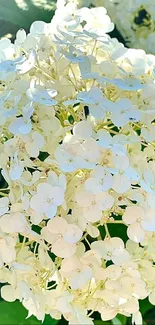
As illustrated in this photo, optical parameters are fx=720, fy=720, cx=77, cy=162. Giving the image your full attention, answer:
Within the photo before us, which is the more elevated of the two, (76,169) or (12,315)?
(76,169)

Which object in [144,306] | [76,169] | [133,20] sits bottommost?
→ [144,306]

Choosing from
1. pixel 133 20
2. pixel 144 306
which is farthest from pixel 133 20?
pixel 144 306

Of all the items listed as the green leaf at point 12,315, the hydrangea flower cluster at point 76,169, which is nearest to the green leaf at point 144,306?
the green leaf at point 12,315

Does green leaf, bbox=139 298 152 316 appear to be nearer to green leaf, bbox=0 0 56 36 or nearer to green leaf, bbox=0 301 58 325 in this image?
green leaf, bbox=0 301 58 325

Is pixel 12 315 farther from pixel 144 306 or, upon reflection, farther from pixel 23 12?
pixel 23 12

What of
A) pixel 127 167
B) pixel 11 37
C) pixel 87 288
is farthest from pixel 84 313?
pixel 11 37

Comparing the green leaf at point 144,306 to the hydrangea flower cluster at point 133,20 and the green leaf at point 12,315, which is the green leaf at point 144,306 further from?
the hydrangea flower cluster at point 133,20

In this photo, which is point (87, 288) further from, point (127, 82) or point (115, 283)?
point (127, 82)
